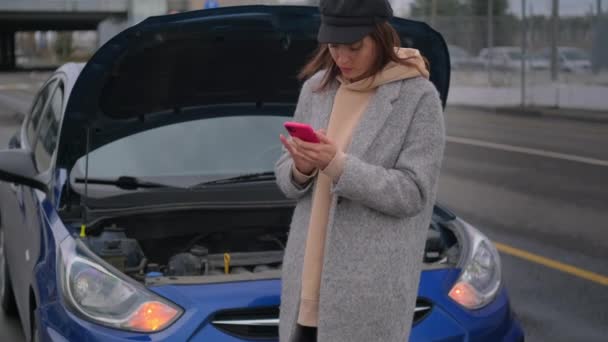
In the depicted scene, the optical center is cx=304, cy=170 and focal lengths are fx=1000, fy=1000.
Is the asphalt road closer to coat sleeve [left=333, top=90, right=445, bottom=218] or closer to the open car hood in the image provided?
the open car hood

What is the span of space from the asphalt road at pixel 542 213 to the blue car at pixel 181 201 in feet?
4.16

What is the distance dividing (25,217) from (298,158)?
8.66ft

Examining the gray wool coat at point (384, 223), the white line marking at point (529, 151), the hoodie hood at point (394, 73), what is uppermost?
the hoodie hood at point (394, 73)

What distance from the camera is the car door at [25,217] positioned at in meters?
4.37

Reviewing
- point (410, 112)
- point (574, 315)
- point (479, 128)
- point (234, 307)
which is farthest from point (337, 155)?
point (479, 128)

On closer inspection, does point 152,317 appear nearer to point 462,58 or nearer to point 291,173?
point 291,173

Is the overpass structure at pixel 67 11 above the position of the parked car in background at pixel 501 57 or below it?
below

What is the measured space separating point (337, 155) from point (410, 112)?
25 cm

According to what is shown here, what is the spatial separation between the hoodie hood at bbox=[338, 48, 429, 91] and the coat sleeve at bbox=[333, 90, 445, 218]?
0.07 m

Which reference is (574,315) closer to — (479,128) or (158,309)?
Answer: (158,309)

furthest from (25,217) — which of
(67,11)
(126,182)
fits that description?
(67,11)

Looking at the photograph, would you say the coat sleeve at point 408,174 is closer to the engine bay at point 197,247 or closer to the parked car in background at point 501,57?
the engine bay at point 197,247

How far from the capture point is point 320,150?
241cm

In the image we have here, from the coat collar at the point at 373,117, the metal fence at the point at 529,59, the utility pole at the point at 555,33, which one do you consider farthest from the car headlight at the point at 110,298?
the utility pole at the point at 555,33
